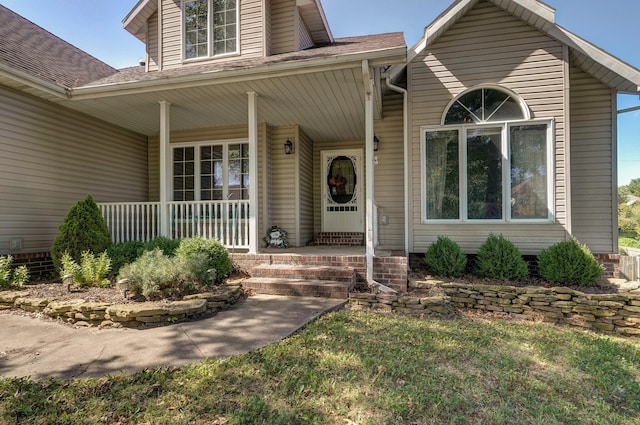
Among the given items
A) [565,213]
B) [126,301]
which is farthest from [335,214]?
[126,301]

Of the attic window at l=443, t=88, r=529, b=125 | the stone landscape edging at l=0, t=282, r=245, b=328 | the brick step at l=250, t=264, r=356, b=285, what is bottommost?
the stone landscape edging at l=0, t=282, r=245, b=328

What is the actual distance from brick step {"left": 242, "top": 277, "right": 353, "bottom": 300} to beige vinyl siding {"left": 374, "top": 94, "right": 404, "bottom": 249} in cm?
269

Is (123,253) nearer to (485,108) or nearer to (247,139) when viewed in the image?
(247,139)

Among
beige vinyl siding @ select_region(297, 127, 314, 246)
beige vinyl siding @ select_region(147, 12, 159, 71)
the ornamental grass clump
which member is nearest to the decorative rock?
the ornamental grass clump

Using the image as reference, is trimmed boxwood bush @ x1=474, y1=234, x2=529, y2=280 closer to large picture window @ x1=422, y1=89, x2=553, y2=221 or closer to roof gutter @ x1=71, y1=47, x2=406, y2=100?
large picture window @ x1=422, y1=89, x2=553, y2=221

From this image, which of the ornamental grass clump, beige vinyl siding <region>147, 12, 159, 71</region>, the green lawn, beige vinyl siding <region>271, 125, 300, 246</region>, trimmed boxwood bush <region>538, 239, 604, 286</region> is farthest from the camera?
beige vinyl siding <region>271, 125, 300, 246</region>

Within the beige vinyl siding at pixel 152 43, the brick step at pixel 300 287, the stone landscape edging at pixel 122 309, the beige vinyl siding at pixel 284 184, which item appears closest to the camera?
the stone landscape edging at pixel 122 309

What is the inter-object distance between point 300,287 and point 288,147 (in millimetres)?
3634

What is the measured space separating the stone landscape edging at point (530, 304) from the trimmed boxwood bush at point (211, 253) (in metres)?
2.02

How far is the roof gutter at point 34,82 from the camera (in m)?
4.76

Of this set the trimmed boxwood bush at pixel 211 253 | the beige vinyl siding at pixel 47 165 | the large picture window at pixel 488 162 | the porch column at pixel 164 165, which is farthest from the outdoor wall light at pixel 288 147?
the beige vinyl siding at pixel 47 165

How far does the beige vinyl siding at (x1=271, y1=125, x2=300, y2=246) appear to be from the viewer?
7191 mm

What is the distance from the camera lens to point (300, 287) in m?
4.50

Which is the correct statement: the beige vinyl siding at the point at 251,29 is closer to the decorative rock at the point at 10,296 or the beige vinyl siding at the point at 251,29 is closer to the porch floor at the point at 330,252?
the porch floor at the point at 330,252
